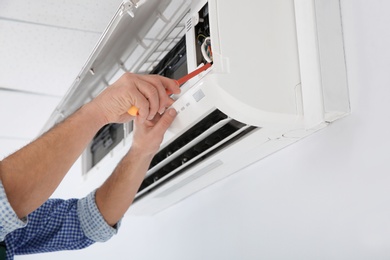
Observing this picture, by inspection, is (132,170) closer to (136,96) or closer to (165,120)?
(165,120)

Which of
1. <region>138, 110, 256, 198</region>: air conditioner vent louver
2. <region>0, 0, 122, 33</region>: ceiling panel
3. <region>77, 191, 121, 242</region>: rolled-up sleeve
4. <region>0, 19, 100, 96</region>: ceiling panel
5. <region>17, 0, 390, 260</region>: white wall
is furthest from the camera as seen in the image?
<region>0, 19, 100, 96</region>: ceiling panel

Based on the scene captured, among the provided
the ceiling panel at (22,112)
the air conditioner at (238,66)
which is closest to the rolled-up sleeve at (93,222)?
the air conditioner at (238,66)

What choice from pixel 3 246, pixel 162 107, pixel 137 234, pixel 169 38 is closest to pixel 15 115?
pixel 137 234

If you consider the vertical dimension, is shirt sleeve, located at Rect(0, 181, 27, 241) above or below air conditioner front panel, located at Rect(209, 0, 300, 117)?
below

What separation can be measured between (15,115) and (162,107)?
1728mm

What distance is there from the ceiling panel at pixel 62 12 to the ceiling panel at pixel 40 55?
1.9 inches

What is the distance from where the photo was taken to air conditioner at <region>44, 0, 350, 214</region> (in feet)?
3.87

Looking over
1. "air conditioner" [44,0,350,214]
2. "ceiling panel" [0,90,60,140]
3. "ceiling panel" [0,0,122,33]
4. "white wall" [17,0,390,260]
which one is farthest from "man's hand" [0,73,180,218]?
"ceiling panel" [0,90,60,140]

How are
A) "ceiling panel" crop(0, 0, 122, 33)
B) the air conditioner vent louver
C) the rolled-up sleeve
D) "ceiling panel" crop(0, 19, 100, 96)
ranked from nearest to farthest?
the air conditioner vent louver → the rolled-up sleeve → "ceiling panel" crop(0, 0, 122, 33) → "ceiling panel" crop(0, 19, 100, 96)

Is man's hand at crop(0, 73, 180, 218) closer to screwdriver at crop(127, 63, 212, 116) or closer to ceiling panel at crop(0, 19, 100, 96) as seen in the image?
screwdriver at crop(127, 63, 212, 116)

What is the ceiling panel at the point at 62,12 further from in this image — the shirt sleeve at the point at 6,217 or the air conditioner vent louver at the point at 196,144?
the shirt sleeve at the point at 6,217

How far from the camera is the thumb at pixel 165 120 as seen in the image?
1389 mm

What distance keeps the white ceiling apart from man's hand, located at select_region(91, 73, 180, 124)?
2.39 feet

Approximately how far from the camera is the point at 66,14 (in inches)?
76.5
